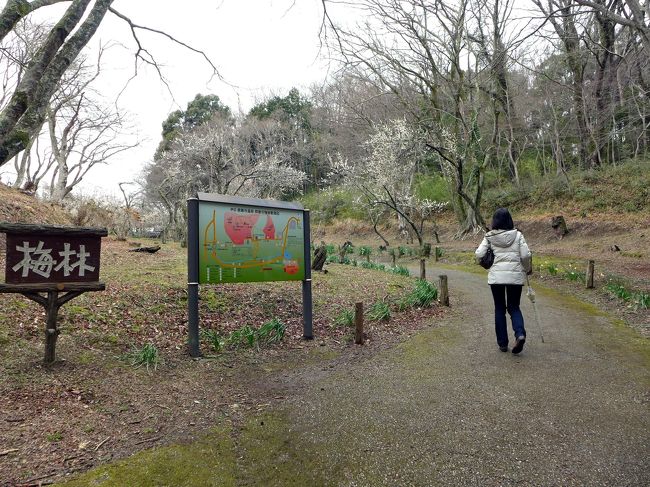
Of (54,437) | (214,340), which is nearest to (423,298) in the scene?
(214,340)

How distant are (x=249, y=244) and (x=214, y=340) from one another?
1233 millimetres

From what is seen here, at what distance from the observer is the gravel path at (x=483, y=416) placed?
93.8 inches

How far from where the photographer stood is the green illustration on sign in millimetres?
4559

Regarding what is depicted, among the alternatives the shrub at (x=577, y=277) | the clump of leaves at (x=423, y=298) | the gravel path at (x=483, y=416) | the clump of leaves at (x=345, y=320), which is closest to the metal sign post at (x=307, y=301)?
the clump of leaves at (x=345, y=320)

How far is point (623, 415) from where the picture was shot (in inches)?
120

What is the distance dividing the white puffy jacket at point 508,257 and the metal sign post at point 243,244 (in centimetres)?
238

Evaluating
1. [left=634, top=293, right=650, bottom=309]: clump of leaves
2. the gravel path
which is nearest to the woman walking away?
the gravel path

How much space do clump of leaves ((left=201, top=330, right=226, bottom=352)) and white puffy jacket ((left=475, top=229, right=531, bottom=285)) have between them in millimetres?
3283

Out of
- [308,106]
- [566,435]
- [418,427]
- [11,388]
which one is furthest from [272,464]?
[308,106]

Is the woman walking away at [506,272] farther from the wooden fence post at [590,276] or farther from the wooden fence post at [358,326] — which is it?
the wooden fence post at [590,276]

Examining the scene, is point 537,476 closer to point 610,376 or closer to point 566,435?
point 566,435

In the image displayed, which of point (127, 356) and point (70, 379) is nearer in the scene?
point (70, 379)

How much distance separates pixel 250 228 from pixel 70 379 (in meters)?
2.42

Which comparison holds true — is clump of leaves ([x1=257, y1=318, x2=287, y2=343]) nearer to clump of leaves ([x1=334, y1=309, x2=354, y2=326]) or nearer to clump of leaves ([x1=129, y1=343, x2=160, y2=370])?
clump of leaves ([x1=334, y1=309, x2=354, y2=326])
